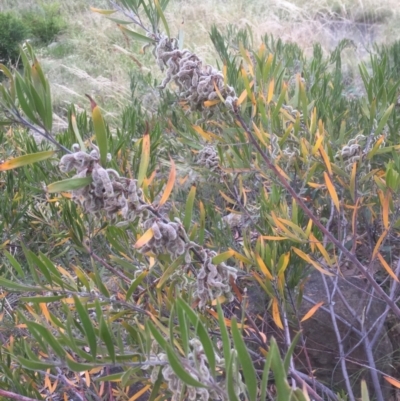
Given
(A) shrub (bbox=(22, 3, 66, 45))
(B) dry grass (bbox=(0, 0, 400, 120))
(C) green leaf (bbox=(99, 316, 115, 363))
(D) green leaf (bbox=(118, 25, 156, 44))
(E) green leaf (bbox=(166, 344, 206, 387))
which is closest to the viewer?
(E) green leaf (bbox=(166, 344, 206, 387))

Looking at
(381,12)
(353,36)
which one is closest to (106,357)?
(353,36)

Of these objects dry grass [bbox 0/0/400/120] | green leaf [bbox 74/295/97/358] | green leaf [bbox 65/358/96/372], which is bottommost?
dry grass [bbox 0/0/400/120]

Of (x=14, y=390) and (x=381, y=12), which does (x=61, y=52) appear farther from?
(x=14, y=390)

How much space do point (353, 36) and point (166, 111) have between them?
5208 millimetres

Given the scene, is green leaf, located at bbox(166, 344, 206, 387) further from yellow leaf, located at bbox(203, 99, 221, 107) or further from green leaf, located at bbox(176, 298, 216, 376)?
yellow leaf, located at bbox(203, 99, 221, 107)

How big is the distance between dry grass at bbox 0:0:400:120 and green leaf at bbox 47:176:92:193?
448 cm

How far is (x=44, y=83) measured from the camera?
0.44 m

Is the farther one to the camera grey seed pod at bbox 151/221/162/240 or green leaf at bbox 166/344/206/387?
grey seed pod at bbox 151/221/162/240

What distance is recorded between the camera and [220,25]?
5621 mm

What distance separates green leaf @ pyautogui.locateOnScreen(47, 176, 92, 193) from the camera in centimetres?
39

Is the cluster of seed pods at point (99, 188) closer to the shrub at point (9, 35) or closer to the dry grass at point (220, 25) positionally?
the dry grass at point (220, 25)

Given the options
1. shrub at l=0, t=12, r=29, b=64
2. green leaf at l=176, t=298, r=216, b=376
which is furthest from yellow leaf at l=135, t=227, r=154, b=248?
shrub at l=0, t=12, r=29, b=64

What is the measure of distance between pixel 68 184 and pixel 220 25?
5659 mm

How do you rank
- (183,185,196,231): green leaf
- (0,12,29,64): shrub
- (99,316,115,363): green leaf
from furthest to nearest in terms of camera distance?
(0,12,29,64): shrub, (183,185,196,231): green leaf, (99,316,115,363): green leaf
